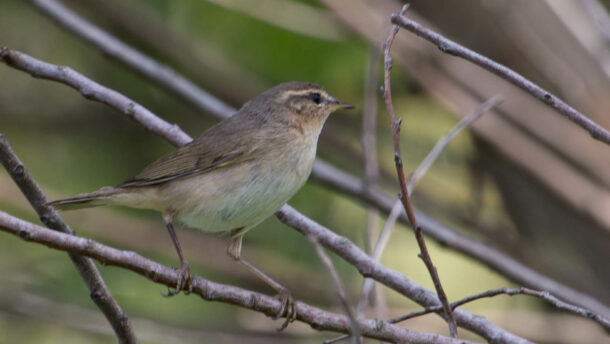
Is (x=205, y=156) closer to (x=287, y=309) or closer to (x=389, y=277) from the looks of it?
(x=287, y=309)

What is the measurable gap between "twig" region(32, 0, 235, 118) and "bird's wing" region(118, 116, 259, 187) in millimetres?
981

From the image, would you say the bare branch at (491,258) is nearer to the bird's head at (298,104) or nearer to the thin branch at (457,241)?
the thin branch at (457,241)

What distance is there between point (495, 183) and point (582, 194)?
1.04m

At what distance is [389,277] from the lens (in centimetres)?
349

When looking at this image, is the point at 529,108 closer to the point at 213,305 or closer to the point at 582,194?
the point at 582,194

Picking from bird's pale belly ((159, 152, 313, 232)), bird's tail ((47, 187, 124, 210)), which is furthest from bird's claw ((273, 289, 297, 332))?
bird's tail ((47, 187, 124, 210))

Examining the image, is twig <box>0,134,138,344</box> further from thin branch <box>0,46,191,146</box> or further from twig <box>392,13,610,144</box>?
twig <box>392,13,610,144</box>

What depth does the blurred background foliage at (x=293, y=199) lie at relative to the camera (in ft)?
18.6

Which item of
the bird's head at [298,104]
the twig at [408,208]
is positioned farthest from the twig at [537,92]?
the bird's head at [298,104]

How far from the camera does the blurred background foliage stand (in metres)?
5.66

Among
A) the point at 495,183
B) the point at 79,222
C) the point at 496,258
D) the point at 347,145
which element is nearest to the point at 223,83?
the point at 347,145

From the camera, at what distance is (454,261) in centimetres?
666

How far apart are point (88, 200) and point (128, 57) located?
1606mm

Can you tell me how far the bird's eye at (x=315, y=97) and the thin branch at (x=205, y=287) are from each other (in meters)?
1.64
